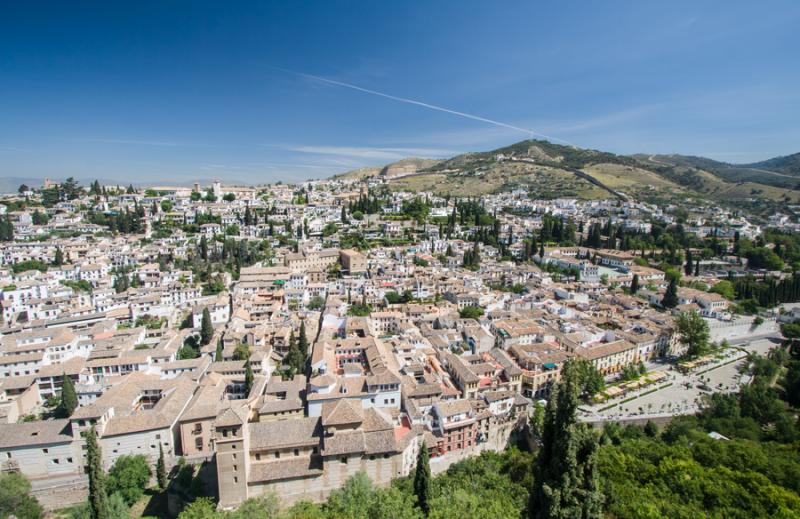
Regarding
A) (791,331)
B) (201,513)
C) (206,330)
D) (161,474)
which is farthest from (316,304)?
(791,331)

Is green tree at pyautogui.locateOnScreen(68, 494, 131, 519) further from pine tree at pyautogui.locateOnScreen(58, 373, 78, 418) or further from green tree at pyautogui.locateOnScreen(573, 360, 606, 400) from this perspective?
green tree at pyautogui.locateOnScreen(573, 360, 606, 400)

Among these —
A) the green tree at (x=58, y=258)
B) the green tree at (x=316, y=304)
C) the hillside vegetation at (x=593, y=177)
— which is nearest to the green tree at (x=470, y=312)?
the green tree at (x=316, y=304)

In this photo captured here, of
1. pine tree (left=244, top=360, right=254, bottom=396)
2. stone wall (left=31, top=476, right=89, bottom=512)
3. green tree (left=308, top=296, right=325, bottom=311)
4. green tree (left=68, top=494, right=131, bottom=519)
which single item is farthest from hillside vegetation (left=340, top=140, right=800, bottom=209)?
green tree (left=68, top=494, right=131, bottom=519)

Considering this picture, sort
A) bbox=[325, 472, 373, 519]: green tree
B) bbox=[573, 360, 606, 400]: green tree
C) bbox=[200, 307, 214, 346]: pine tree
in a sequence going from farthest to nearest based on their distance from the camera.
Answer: bbox=[200, 307, 214, 346]: pine tree < bbox=[573, 360, 606, 400]: green tree < bbox=[325, 472, 373, 519]: green tree

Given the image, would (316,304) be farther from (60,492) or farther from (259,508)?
(259,508)

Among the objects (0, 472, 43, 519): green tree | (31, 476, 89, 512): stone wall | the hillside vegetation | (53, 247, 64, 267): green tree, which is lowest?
(31, 476, 89, 512): stone wall

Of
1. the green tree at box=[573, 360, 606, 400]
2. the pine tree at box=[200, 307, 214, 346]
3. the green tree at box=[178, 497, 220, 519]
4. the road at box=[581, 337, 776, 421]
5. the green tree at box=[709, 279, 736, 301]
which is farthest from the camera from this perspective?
the green tree at box=[709, 279, 736, 301]
